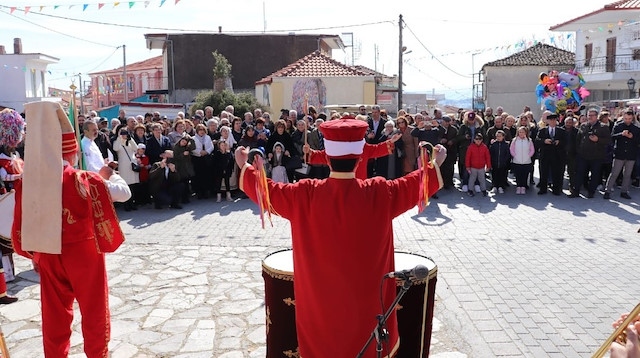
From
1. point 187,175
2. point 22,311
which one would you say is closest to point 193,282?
point 22,311

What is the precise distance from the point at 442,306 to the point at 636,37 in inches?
1328

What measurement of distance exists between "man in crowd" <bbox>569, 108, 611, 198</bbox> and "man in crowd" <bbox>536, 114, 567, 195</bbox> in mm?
332

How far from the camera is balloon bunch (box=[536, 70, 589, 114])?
20172 mm

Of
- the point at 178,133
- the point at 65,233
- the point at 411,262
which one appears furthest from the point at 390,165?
the point at 65,233

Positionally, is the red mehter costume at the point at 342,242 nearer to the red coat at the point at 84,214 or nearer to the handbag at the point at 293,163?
the red coat at the point at 84,214

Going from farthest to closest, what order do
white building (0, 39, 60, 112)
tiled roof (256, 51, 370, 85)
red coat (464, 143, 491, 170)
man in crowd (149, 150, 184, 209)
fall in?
→ white building (0, 39, 60, 112) < tiled roof (256, 51, 370, 85) < red coat (464, 143, 491, 170) < man in crowd (149, 150, 184, 209)

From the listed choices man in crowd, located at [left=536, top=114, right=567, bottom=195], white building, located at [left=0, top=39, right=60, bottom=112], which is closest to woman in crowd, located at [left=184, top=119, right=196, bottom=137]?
man in crowd, located at [left=536, top=114, right=567, bottom=195]

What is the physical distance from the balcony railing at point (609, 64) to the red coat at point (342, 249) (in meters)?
35.9

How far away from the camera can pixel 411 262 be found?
4395 mm

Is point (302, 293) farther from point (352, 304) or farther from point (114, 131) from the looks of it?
point (114, 131)

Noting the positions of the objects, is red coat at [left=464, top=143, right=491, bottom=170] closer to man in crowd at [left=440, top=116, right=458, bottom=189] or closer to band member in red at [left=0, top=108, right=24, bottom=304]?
man in crowd at [left=440, top=116, right=458, bottom=189]

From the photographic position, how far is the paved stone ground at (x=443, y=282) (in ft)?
17.4

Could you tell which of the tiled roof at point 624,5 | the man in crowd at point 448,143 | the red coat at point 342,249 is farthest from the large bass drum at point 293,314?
the tiled roof at point 624,5

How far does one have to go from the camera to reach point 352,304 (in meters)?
3.36
